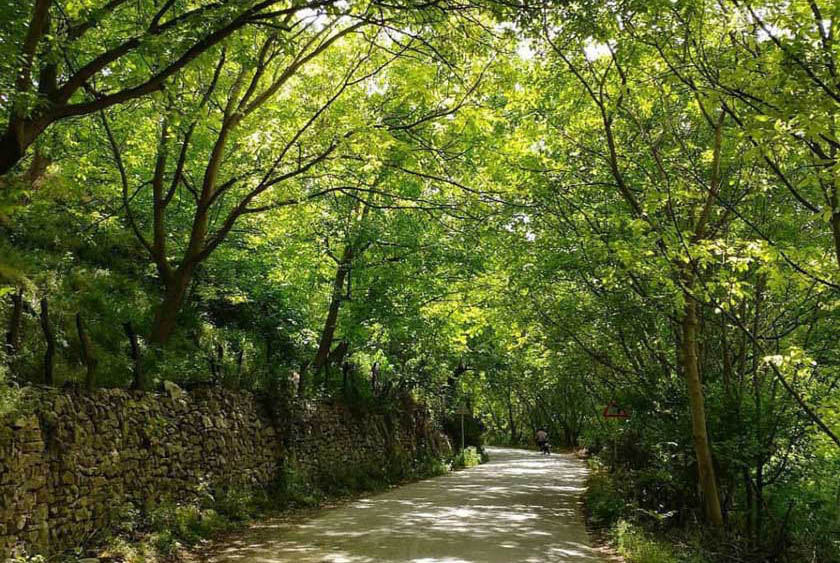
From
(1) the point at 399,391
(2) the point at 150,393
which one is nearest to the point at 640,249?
(2) the point at 150,393

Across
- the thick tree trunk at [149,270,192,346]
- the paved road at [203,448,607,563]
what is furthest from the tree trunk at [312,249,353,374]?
the thick tree trunk at [149,270,192,346]

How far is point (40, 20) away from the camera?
616 cm

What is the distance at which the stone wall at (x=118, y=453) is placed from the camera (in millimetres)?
7152

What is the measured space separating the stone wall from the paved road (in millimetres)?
1519

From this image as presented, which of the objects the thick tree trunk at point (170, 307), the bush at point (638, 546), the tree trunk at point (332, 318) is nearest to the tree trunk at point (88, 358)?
the thick tree trunk at point (170, 307)

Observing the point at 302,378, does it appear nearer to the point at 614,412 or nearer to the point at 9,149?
the point at 614,412

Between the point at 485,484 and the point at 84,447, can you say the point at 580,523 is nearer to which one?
the point at 485,484

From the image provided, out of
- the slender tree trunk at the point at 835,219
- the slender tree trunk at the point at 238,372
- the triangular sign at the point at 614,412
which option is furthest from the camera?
the triangular sign at the point at 614,412

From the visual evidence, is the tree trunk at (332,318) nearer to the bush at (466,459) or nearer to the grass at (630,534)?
the grass at (630,534)

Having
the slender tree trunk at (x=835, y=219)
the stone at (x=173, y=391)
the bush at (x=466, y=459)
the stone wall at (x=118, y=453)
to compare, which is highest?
the slender tree trunk at (x=835, y=219)

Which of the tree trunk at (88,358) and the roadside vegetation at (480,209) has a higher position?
the roadside vegetation at (480,209)

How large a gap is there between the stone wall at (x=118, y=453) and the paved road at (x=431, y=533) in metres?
1.52

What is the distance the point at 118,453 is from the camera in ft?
29.9

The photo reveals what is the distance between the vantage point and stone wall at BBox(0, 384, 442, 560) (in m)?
7.15
